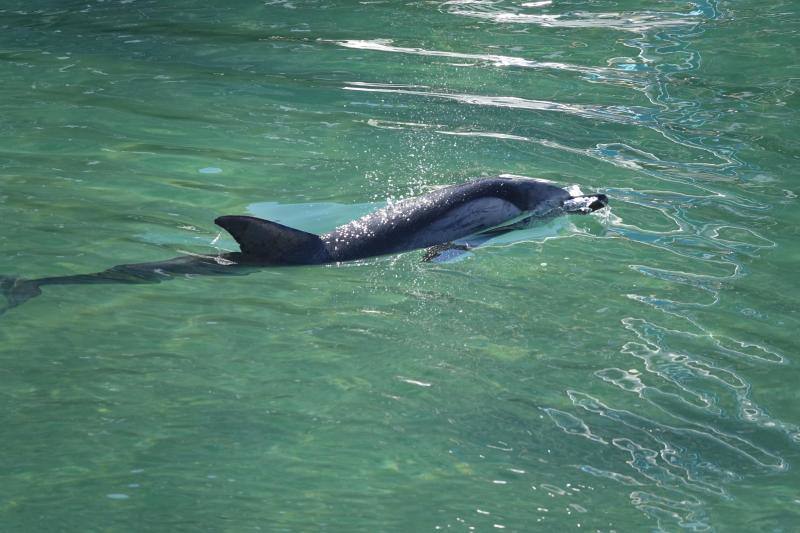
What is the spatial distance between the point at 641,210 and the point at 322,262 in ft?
7.99

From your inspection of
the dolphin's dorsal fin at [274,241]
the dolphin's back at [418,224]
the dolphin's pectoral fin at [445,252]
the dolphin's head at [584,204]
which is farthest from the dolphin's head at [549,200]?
the dolphin's dorsal fin at [274,241]

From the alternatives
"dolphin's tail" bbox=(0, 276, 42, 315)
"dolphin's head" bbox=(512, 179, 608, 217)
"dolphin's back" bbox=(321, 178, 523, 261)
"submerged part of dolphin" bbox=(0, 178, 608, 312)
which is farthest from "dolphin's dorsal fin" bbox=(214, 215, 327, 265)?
"dolphin's head" bbox=(512, 179, 608, 217)

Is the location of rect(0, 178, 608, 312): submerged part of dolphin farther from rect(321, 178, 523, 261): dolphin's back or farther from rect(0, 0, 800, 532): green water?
rect(0, 0, 800, 532): green water

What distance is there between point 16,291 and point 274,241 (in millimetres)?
1401

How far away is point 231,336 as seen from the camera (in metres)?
5.90

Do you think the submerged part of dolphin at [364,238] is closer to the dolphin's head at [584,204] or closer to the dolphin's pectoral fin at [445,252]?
the dolphin's pectoral fin at [445,252]

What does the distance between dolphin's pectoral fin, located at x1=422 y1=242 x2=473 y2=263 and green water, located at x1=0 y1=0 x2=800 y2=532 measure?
89 mm

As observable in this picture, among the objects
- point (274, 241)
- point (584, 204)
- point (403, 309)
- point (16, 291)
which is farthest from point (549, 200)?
point (16, 291)

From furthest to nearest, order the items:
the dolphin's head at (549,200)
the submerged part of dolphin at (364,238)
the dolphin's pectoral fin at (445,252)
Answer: the dolphin's head at (549,200), the dolphin's pectoral fin at (445,252), the submerged part of dolphin at (364,238)

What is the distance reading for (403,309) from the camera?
247 inches

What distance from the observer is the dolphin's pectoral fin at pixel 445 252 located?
6.70 m

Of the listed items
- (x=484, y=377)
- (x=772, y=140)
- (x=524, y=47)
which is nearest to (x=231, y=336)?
(x=484, y=377)

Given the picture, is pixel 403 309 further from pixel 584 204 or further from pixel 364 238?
pixel 584 204

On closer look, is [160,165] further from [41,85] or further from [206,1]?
[206,1]
